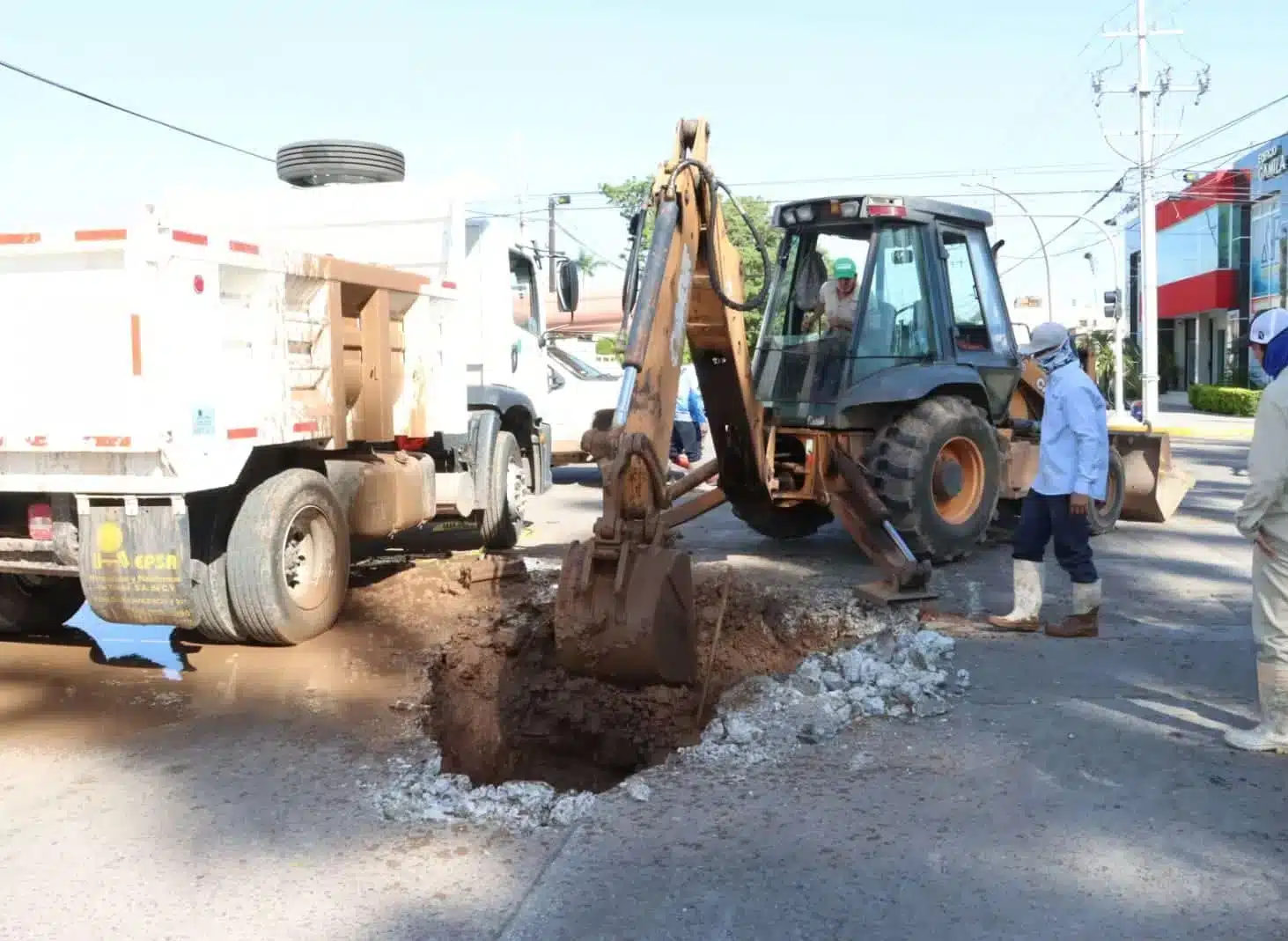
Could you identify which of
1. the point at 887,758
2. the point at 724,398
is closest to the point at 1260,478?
the point at 887,758

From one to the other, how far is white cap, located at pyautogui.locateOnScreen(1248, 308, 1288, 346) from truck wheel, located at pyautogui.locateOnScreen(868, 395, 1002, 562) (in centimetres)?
330

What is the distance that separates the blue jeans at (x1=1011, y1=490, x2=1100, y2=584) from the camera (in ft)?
23.0

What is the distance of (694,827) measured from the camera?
14.6 ft

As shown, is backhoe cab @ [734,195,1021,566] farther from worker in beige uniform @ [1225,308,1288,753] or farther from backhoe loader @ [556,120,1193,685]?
worker in beige uniform @ [1225,308,1288,753]

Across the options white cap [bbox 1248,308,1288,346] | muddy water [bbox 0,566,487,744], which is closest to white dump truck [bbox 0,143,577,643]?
muddy water [bbox 0,566,487,744]

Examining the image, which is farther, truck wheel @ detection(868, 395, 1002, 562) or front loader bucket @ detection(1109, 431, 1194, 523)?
front loader bucket @ detection(1109, 431, 1194, 523)

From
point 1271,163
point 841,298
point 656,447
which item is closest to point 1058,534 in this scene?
point 656,447

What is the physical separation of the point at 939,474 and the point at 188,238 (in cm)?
550

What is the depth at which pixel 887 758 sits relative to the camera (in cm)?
515

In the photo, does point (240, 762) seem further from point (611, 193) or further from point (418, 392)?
point (611, 193)

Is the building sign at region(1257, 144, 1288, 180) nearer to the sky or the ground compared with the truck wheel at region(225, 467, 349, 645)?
nearer to the sky

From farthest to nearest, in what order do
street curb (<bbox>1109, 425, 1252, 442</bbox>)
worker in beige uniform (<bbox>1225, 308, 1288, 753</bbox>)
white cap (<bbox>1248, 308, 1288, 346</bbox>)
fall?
street curb (<bbox>1109, 425, 1252, 442</bbox>)
white cap (<bbox>1248, 308, 1288, 346</bbox>)
worker in beige uniform (<bbox>1225, 308, 1288, 753</bbox>)

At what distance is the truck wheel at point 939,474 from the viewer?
8.75 m

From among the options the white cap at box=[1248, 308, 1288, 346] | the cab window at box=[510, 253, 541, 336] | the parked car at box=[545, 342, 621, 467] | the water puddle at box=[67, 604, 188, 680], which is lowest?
the water puddle at box=[67, 604, 188, 680]
